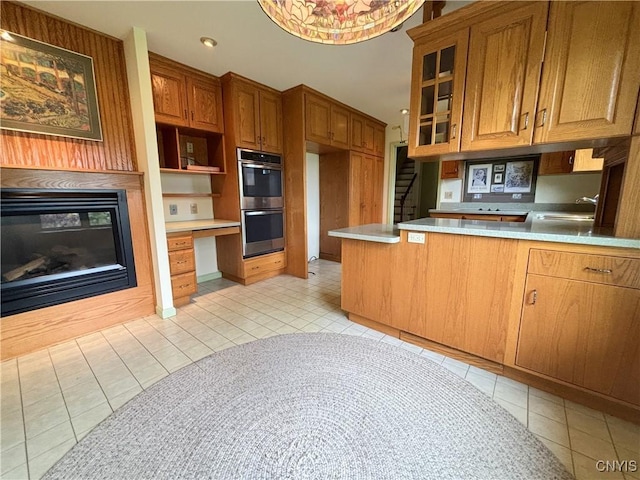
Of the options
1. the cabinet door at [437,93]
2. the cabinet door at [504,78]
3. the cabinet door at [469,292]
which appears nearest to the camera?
the cabinet door at [504,78]

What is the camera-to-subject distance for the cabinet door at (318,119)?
3378 mm

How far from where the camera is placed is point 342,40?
4.38 ft

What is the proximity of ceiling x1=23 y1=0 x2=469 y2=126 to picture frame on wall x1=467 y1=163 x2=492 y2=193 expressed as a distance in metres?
1.74

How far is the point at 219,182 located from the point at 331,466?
3171 mm

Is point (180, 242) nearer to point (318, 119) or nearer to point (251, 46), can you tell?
point (251, 46)

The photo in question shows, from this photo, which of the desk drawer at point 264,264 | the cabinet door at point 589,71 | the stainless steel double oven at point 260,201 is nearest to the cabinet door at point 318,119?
the stainless steel double oven at point 260,201

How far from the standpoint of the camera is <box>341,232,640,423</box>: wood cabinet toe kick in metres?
1.31

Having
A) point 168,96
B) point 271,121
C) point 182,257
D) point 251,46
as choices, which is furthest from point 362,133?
point 182,257

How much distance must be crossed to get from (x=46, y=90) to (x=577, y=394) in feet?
13.3

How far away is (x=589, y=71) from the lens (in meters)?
1.36

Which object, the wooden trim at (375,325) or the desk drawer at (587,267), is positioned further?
the wooden trim at (375,325)

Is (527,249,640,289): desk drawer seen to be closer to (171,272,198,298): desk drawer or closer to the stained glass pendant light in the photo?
the stained glass pendant light

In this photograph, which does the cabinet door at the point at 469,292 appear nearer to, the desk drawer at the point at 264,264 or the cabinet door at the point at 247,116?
the desk drawer at the point at 264,264

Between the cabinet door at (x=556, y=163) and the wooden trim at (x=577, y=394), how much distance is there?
3.06 meters
